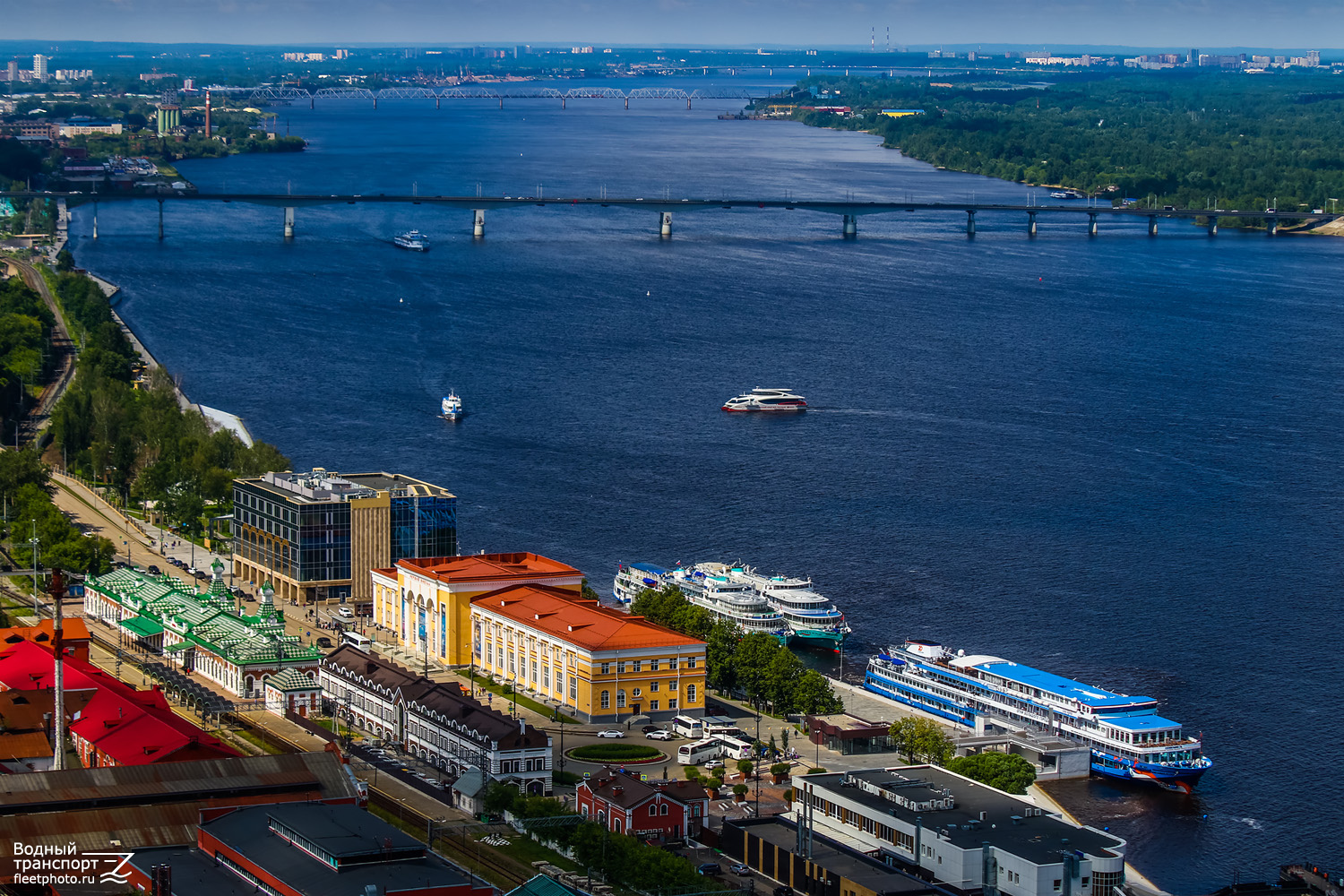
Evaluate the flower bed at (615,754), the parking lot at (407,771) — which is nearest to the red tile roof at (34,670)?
the parking lot at (407,771)

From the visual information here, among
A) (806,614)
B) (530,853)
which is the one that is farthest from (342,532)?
(530,853)

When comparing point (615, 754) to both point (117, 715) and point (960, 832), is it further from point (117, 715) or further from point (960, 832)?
point (117, 715)

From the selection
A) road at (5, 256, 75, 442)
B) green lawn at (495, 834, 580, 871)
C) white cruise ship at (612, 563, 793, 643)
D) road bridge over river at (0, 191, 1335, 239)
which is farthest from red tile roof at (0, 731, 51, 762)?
road bridge over river at (0, 191, 1335, 239)

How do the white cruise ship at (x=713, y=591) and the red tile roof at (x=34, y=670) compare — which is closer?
the red tile roof at (x=34, y=670)

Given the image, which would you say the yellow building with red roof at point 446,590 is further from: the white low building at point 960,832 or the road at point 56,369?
the road at point 56,369

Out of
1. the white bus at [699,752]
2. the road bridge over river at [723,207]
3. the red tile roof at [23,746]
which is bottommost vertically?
the white bus at [699,752]

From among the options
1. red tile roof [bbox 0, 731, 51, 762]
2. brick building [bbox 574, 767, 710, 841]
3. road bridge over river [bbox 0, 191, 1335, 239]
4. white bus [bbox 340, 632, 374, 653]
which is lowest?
white bus [bbox 340, 632, 374, 653]

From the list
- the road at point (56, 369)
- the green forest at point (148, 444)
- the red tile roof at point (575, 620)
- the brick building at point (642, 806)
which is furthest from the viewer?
the road at point (56, 369)

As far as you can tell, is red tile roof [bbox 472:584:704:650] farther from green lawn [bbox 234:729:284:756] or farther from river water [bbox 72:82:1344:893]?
river water [bbox 72:82:1344:893]
